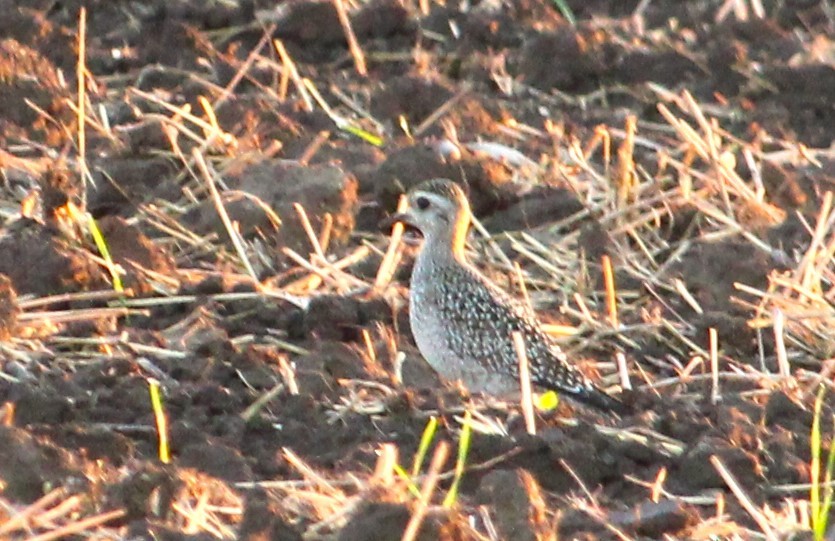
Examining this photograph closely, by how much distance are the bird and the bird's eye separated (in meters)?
0.04

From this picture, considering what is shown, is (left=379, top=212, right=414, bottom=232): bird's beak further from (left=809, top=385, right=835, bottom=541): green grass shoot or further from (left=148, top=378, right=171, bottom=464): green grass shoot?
(left=809, top=385, right=835, bottom=541): green grass shoot

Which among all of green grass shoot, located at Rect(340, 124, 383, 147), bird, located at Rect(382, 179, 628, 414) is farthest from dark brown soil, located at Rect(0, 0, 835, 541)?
bird, located at Rect(382, 179, 628, 414)

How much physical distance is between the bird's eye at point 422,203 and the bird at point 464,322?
38mm

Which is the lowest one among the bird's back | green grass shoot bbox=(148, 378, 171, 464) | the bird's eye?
the bird's back

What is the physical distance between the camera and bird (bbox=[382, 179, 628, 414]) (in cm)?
841

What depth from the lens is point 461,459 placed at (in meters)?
6.64

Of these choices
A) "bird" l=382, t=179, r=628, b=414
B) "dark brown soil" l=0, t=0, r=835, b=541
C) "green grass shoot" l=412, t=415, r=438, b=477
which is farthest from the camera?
"bird" l=382, t=179, r=628, b=414

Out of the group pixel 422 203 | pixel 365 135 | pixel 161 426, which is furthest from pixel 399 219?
pixel 161 426

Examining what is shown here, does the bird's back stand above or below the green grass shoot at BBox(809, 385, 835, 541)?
below

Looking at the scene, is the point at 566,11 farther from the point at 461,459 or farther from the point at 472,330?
the point at 461,459

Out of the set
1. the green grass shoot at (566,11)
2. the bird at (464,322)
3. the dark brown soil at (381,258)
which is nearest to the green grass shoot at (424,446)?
the dark brown soil at (381,258)

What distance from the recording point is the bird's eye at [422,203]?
9109 millimetres

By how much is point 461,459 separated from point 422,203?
2.63 m

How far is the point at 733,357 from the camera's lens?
8.71 meters
